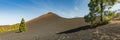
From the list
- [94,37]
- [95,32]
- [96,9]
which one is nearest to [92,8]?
[96,9]

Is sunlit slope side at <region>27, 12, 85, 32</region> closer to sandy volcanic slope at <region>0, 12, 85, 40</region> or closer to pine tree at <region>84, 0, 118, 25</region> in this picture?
sandy volcanic slope at <region>0, 12, 85, 40</region>

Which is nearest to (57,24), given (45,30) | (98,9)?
(45,30)

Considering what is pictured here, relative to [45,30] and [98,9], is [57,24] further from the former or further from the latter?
[98,9]

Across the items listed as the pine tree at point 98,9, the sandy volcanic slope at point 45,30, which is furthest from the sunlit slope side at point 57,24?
the pine tree at point 98,9

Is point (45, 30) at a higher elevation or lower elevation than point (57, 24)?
lower

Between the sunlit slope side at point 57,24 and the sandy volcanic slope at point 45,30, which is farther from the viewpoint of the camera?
the sunlit slope side at point 57,24

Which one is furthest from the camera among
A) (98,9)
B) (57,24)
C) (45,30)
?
(57,24)

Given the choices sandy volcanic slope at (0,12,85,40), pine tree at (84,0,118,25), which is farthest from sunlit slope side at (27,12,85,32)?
pine tree at (84,0,118,25)

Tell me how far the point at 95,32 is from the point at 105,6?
1139 cm

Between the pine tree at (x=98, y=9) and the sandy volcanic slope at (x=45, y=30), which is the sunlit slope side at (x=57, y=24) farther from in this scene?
the pine tree at (x=98, y=9)

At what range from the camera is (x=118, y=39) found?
45750 mm

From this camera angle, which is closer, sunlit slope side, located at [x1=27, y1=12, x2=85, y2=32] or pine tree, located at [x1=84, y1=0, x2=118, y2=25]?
pine tree, located at [x1=84, y1=0, x2=118, y2=25]

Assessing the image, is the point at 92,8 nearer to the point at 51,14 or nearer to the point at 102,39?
the point at 102,39

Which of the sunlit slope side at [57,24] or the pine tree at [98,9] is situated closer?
the pine tree at [98,9]
